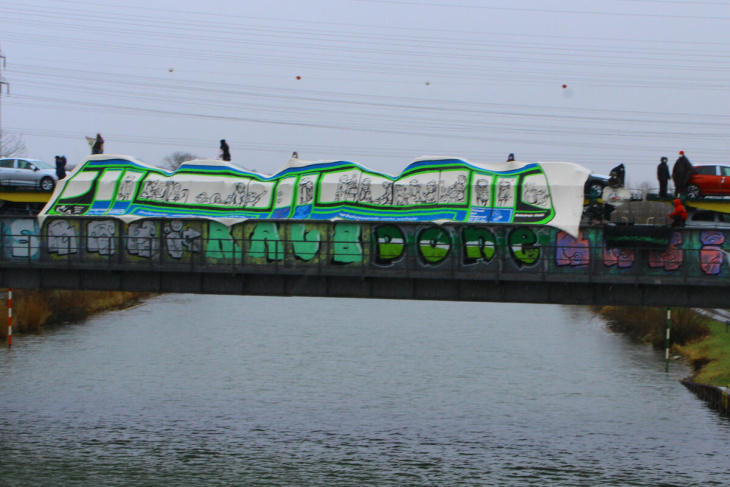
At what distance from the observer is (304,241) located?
A: 2975 cm

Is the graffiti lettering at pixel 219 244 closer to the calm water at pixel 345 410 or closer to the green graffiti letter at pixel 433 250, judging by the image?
the green graffiti letter at pixel 433 250

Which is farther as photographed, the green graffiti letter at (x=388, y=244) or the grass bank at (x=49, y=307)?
the grass bank at (x=49, y=307)

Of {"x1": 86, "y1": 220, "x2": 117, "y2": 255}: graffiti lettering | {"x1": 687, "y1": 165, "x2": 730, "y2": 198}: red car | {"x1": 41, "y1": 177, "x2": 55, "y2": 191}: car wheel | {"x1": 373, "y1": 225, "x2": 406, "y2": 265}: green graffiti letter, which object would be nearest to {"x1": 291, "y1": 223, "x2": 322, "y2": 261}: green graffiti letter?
{"x1": 373, "y1": 225, "x2": 406, "y2": 265}: green graffiti letter

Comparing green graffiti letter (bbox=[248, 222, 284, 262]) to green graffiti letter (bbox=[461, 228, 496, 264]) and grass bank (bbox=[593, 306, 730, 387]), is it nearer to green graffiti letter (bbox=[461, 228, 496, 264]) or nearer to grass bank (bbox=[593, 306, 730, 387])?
green graffiti letter (bbox=[461, 228, 496, 264])

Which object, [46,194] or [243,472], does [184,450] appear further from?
[46,194]

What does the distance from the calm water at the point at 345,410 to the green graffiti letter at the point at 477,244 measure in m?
7.79

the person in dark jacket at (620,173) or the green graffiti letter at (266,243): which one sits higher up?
the person in dark jacket at (620,173)

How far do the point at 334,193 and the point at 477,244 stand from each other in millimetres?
6416

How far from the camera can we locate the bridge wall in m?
28.0

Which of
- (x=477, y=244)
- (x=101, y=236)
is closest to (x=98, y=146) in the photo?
(x=101, y=236)

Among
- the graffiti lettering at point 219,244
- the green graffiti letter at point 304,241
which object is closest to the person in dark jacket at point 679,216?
the green graffiti letter at point 304,241

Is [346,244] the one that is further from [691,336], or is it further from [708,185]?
[691,336]

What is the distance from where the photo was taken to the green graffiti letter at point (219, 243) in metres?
30.9

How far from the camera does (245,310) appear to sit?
249 ft
